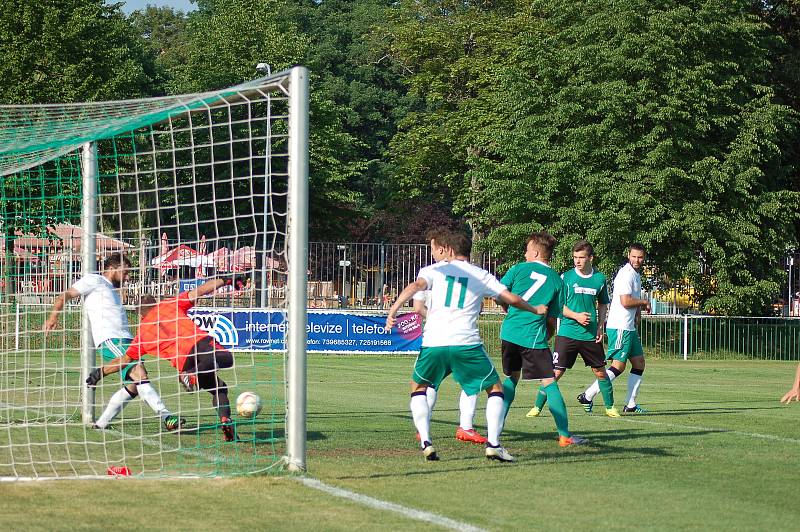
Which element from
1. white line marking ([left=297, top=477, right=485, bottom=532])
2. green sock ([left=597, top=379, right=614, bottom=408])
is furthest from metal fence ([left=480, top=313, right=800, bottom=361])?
white line marking ([left=297, top=477, right=485, bottom=532])

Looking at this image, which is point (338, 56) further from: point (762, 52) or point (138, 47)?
point (762, 52)

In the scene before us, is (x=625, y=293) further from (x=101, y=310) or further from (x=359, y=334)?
(x=359, y=334)

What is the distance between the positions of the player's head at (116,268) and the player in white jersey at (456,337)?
12.5 feet

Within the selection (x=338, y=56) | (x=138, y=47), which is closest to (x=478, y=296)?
(x=138, y=47)

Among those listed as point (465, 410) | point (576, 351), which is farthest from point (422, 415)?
point (576, 351)

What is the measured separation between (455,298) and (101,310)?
172 inches

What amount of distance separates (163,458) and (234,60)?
44034 mm

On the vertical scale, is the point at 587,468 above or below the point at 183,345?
below

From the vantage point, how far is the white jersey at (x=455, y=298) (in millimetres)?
9750

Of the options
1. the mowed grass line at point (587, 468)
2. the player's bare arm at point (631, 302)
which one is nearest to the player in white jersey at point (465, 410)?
the mowed grass line at point (587, 468)

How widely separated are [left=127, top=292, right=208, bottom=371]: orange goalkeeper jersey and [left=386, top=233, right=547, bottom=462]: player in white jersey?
2.50 metres

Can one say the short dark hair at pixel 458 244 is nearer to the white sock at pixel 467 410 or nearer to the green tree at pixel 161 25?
the white sock at pixel 467 410

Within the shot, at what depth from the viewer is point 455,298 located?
975cm

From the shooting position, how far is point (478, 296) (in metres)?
9.80
